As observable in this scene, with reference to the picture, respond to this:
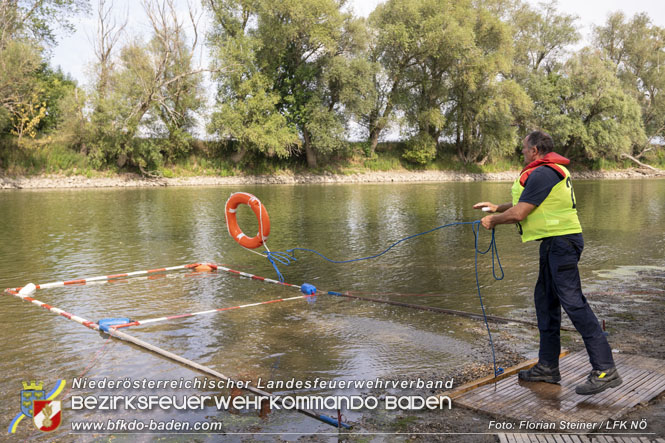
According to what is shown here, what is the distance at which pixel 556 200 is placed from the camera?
506 centimetres

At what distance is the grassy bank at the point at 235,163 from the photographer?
126ft

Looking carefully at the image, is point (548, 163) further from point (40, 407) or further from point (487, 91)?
point (487, 91)

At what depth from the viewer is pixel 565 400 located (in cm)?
473

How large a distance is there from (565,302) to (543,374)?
0.72 metres

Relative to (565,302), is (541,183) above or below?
above

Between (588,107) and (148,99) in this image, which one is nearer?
(148,99)

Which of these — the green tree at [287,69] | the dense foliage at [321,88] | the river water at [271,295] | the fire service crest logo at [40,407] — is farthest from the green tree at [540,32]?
the fire service crest logo at [40,407]

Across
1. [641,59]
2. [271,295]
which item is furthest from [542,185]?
[641,59]

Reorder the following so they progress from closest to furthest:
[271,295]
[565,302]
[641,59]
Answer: [565,302] → [271,295] → [641,59]

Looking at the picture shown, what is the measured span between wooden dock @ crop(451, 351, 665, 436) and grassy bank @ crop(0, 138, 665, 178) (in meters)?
39.6

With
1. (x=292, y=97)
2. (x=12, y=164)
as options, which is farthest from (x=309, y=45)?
(x=12, y=164)

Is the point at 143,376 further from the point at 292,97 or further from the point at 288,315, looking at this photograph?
the point at 292,97

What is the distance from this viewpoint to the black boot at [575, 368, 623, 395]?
4.77 metres

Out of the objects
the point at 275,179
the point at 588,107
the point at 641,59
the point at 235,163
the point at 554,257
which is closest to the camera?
the point at 554,257
